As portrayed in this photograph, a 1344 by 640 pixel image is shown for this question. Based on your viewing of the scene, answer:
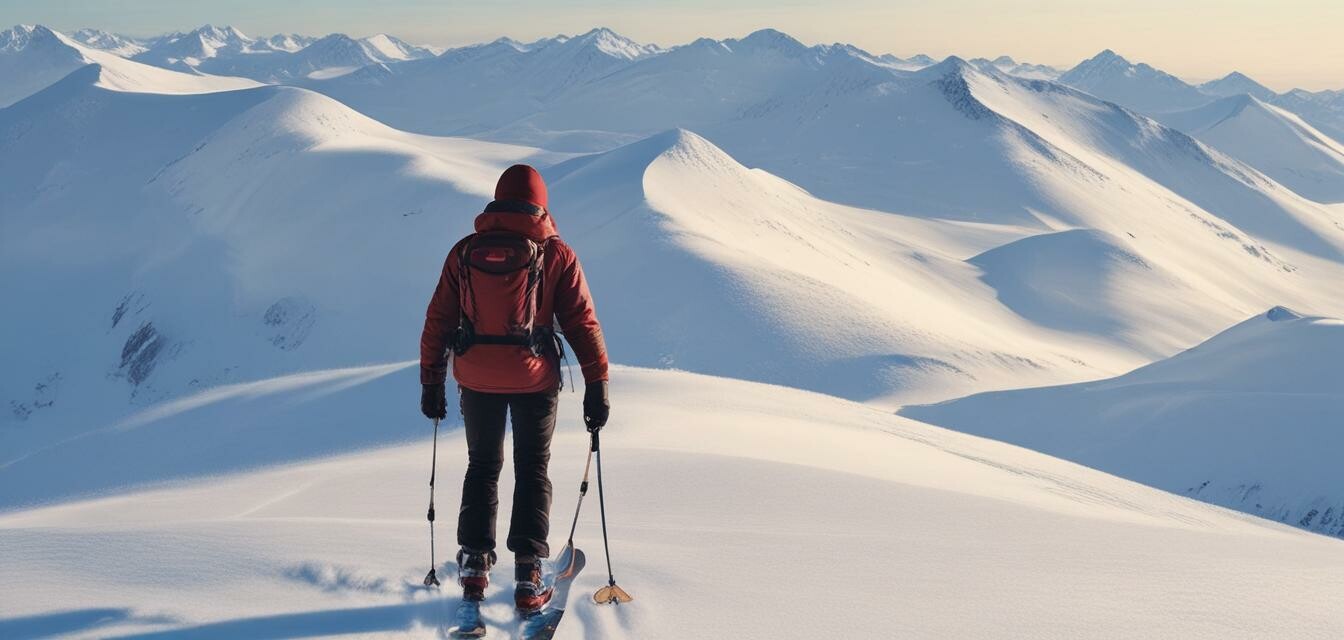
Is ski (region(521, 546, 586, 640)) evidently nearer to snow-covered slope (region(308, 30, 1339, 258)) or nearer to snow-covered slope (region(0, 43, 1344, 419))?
snow-covered slope (region(0, 43, 1344, 419))

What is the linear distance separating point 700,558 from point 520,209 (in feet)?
7.73

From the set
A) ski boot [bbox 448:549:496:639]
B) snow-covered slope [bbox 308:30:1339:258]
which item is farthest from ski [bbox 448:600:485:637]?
snow-covered slope [bbox 308:30:1339:258]

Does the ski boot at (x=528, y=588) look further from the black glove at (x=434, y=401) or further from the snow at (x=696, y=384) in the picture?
the black glove at (x=434, y=401)

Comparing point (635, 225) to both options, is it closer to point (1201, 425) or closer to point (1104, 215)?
point (1201, 425)

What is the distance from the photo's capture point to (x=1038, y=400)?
3141 cm

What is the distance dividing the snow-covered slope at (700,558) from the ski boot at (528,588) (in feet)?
0.32

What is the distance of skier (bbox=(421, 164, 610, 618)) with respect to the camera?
16.2 ft

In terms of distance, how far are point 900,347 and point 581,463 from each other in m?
32.8

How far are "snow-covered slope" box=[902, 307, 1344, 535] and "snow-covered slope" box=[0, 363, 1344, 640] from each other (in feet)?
48.6

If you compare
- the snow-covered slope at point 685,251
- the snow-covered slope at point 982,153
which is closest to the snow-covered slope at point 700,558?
the snow-covered slope at point 685,251

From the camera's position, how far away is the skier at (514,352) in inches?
195

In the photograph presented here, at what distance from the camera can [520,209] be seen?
499 centimetres

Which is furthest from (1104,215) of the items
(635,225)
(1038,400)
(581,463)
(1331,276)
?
(581,463)

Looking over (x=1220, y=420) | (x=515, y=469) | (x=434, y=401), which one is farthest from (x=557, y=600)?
(x=1220, y=420)
